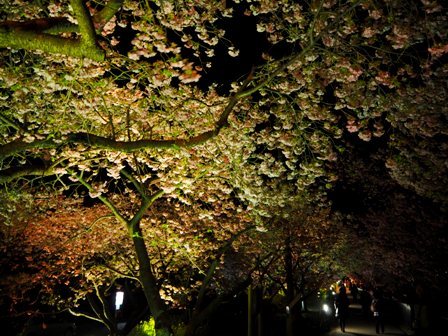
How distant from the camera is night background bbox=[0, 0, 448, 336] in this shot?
775 cm

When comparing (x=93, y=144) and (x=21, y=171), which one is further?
(x=21, y=171)

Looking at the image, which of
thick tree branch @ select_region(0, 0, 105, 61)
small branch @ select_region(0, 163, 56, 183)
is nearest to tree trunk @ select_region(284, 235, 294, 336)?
small branch @ select_region(0, 163, 56, 183)

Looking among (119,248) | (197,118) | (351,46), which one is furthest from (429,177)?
(119,248)

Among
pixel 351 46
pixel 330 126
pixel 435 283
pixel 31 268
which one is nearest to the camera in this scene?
pixel 351 46

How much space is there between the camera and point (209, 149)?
12.0m

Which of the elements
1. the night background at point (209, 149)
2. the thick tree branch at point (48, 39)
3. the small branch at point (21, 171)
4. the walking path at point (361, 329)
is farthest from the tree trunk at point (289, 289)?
the thick tree branch at point (48, 39)

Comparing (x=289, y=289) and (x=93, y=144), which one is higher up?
(x=93, y=144)

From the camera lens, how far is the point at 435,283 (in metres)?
19.1

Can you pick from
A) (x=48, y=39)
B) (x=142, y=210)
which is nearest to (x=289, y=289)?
(x=142, y=210)

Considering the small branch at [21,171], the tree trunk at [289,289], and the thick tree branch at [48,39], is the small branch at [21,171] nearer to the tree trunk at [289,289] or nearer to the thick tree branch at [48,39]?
the thick tree branch at [48,39]

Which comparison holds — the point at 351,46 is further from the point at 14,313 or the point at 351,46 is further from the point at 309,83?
the point at 14,313

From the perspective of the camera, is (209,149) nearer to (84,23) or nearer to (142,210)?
(142,210)

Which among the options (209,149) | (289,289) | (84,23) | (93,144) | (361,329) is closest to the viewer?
(84,23)

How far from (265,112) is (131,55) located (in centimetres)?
534
